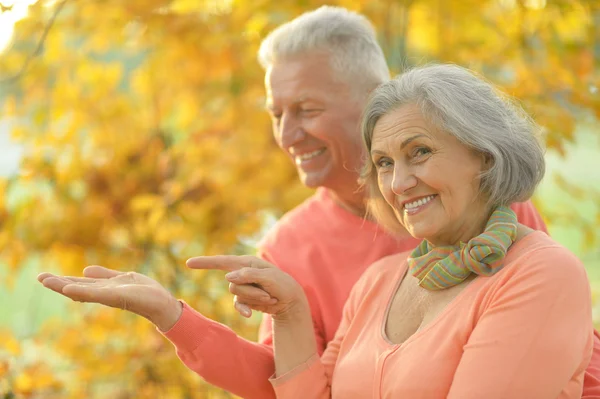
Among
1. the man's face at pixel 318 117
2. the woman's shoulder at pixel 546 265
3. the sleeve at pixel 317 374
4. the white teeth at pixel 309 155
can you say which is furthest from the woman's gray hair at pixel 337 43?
the woman's shoulder at pixel 546 265

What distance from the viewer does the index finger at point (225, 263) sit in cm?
207

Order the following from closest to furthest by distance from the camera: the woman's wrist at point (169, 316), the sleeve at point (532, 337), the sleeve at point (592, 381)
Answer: the sleeve at point (532, 337)
the sleeve at point (592, 381)
the woman's wrist at point (169, 316)

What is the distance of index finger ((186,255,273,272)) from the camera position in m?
2.07

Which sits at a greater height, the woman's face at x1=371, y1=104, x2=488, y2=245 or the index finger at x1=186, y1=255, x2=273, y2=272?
the woman's face at x1=371, y1=104, x2=488, y2=245

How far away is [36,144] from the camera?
13.5 feet

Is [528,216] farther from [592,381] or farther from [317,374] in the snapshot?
[317,374]

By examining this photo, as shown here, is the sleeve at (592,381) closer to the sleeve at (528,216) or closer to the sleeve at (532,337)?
the sleeve at (532,337)

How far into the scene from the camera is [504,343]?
1.78 m

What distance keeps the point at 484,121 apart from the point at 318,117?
738 mm

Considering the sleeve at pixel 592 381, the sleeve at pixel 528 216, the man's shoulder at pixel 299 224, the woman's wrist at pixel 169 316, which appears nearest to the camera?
the sleeve at pixel 592 381

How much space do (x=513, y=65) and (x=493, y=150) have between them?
1.89 meters

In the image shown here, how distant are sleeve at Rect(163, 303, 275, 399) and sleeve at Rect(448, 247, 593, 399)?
0.68 metres

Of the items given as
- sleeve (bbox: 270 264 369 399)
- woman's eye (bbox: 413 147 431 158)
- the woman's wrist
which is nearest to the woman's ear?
woman's eye (bbox: 413 147 431 158)

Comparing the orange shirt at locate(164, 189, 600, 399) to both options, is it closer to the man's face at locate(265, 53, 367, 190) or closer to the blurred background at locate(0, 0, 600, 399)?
the man's face at locate(265, 53, 367, 190)
